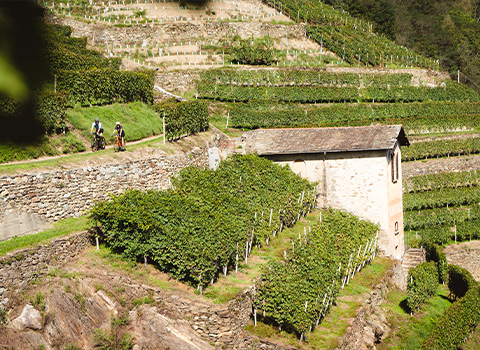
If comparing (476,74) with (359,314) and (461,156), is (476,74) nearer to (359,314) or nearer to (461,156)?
(461,156)

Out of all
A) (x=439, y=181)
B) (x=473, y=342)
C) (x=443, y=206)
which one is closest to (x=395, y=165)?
(x=473, y=342)

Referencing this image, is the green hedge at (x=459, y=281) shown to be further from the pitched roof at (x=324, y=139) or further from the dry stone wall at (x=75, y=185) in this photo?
the dry stone wall at (x=75, y=185)

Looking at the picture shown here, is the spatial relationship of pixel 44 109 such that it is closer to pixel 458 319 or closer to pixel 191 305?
pixel 191 305

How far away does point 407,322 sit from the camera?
77.0ft

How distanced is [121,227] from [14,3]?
836cm

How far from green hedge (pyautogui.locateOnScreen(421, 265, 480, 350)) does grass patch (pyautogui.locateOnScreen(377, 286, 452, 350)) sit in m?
0.90

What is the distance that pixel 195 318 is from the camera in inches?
655

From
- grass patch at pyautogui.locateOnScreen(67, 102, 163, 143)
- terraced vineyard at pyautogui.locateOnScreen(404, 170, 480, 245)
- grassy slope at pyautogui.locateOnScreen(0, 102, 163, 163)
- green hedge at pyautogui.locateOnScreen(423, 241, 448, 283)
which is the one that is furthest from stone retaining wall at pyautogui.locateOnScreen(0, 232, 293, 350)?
terraced vineyard at pyautogui.locateOnScreen(404, 170, 480, 245)

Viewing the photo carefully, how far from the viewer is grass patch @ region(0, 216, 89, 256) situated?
1613 centimetres

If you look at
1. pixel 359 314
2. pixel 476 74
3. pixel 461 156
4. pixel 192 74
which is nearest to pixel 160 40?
pixel 192 74

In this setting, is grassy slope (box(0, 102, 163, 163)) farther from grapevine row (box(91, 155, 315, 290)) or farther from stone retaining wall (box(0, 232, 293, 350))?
stone retaining wall (box(0, 232, 293, 350))

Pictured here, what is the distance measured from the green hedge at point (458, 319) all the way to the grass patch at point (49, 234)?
13.3 m

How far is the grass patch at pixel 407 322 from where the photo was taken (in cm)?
2188

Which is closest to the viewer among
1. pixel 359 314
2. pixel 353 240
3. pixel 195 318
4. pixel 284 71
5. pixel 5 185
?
pixel 195 318
